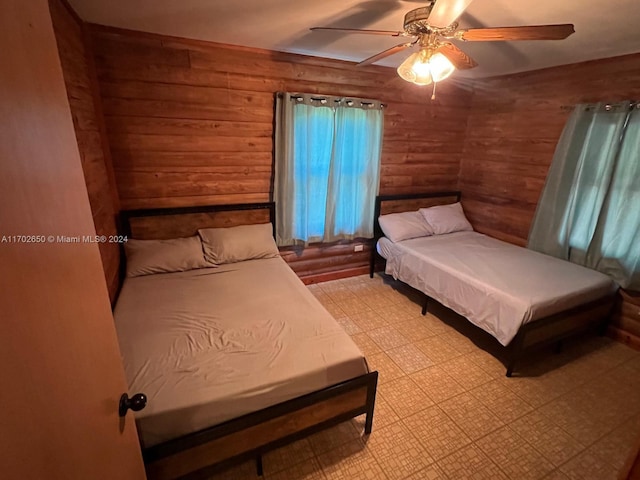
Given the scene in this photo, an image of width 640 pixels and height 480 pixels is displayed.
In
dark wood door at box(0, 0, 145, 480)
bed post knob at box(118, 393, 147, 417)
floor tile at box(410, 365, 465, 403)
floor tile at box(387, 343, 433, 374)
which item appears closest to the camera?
dark wood door at box(0, 0, 145, 480)

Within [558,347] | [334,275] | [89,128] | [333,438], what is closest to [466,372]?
[558,347]

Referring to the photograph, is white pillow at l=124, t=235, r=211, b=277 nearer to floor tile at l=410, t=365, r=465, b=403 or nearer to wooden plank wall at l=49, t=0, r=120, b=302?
wooden plank wall at l=49, t=0, r=120, b=302

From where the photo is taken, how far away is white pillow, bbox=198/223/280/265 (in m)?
2.62

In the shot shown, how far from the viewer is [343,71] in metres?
2.97

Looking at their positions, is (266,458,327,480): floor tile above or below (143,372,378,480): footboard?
below

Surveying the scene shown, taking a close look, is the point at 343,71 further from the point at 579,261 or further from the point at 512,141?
the point at 579,261

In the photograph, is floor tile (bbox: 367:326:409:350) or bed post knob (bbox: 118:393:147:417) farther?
floor tile (bbox: 367:326:409:350)

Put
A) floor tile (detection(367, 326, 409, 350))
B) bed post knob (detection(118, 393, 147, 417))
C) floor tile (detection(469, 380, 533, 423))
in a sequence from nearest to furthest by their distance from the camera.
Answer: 1. bed post knob (detection(118, 393, 147, 417))
2. floor tile (detection(469, 380, 533, 423))
3. floor tile (detection(367, 326, 409, 350))

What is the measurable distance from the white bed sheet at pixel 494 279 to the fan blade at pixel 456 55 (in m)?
1.53

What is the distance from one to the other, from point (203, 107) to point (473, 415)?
300cm

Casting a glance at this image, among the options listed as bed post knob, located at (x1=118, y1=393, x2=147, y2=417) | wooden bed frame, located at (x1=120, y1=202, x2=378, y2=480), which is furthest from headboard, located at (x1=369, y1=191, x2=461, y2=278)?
bed post knob, located at (x1=118, y1=393, x2=147, y2=417)

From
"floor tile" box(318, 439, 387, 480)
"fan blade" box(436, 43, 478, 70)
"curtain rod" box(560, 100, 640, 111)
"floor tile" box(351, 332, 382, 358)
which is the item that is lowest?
"floor tile" box(318, 439, 387, 480)

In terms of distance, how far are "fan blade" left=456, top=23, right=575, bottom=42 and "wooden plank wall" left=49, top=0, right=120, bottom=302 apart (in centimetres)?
203

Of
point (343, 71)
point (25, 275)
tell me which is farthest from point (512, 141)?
point (25, 275)
